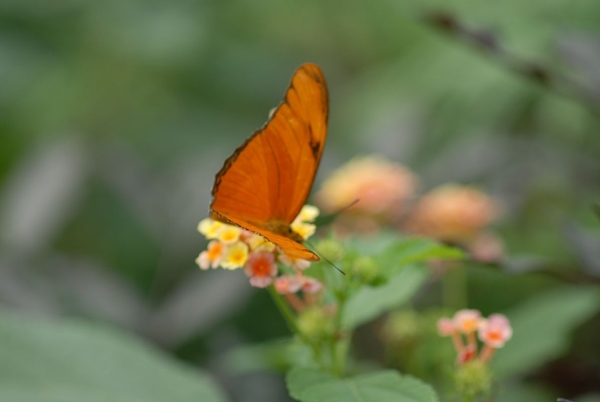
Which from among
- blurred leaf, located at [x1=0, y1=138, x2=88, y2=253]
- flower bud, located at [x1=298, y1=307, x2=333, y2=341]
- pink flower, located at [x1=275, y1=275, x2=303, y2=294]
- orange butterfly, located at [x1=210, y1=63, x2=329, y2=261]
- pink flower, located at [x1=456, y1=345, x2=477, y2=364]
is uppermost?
blurred leaf, located at [x1=0, y1=138, x2=88, y2=253]

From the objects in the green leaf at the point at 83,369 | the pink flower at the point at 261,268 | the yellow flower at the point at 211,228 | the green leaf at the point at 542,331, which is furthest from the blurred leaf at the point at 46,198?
the green leaf at the point at 542,331

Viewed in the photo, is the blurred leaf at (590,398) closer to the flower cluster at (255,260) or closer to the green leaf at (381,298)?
the green leaf at (381,298)

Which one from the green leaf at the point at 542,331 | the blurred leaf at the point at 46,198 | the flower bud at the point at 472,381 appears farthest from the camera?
the blurred leaf at the point at 46,198

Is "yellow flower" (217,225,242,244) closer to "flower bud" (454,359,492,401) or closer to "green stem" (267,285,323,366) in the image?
"green stem" (267,285,323,366)

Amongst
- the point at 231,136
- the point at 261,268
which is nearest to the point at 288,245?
the point at 261,268

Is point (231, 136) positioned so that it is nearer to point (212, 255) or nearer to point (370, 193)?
point (370, 193)

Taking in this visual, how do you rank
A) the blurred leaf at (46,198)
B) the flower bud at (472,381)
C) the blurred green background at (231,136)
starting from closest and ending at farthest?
the flower bud at (472,381)
the blurred green background at (231,136)
the blurred leaf at (46,198)

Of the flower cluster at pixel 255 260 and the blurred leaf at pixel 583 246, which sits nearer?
the flower cluster at pixel 255 260

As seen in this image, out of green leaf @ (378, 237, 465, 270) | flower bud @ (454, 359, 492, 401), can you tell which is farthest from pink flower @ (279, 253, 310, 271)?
flower bud @ (454, 359, 492, 401)
